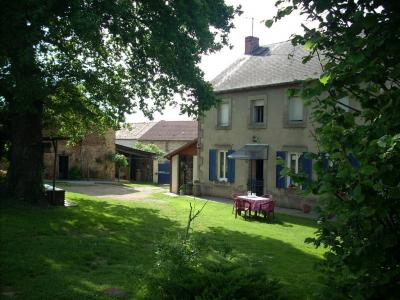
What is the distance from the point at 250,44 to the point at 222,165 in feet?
27.3

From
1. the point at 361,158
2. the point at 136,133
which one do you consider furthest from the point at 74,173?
the point at 361,158

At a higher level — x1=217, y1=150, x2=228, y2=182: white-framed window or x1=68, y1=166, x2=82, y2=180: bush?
x1=217, y1=150, x2=228, y2=182: white-framed window

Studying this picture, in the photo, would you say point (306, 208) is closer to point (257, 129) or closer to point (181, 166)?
point (257, 129)

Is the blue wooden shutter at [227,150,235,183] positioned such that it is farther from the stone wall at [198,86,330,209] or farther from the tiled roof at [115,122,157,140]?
the tiled roof at [115,122,157,140]

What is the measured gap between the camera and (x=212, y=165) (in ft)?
80.3

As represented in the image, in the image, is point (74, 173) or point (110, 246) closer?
point (110, 246)

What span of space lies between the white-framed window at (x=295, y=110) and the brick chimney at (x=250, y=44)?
7.69m

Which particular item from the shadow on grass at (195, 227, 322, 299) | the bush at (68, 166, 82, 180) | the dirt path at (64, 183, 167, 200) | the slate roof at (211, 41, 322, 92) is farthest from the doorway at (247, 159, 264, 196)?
the bush at (68, 166, 82, 180)

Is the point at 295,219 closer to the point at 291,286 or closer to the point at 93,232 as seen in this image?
the point at 93,232

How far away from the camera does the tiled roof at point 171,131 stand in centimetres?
5019

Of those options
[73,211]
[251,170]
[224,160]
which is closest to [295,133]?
[251,170]

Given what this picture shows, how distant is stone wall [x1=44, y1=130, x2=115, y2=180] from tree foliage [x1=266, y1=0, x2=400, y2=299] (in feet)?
111

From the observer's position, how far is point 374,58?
10.7 ft

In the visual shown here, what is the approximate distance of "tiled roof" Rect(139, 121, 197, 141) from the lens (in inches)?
1976
